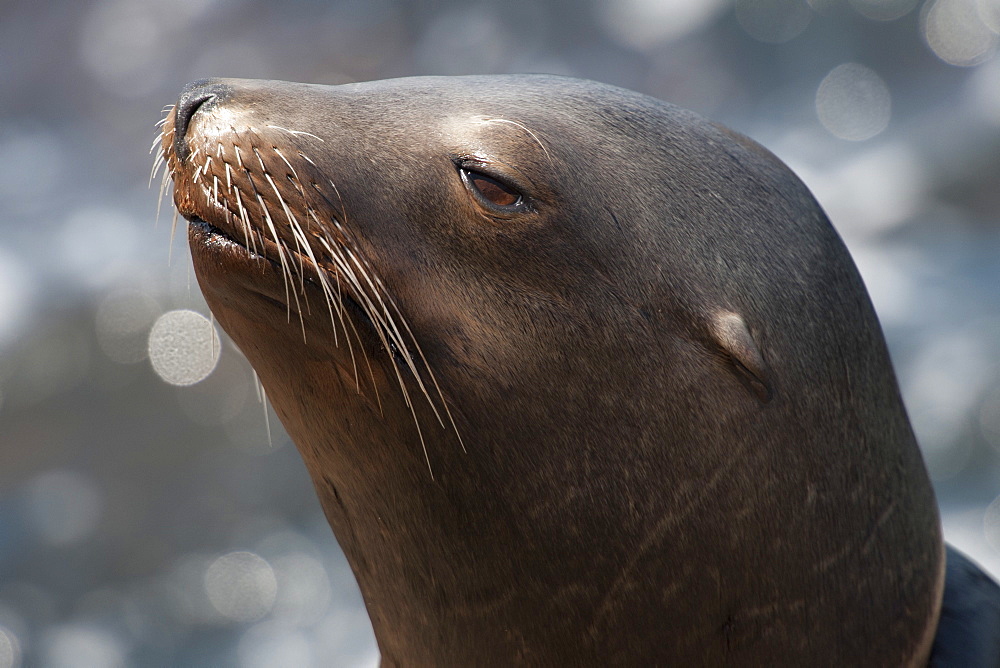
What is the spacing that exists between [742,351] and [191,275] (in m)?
3.81

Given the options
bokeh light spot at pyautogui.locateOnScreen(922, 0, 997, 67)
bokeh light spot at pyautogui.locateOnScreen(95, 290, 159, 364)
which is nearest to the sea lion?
bokeh light spot at pyautogui.locateOnScreen(95, 290, 159, 364)

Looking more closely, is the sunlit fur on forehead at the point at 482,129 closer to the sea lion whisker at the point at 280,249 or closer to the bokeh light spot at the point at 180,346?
the sea lion whisker at the point at 280,249

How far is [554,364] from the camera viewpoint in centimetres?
158

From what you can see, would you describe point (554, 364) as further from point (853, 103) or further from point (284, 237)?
point (853, 103)

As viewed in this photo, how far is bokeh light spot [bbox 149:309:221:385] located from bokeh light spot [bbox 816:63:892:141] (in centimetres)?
328

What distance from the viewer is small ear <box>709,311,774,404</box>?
1.65 meters

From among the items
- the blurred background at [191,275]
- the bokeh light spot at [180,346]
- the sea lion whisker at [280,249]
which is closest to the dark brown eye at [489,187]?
the sea lion whisker at [280,249]

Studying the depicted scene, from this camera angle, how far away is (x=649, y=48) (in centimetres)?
565

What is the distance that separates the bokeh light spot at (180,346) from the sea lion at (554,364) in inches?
120

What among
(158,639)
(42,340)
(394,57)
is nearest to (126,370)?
(42,340)

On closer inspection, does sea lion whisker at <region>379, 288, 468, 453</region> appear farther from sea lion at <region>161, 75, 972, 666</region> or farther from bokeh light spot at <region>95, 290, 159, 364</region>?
bokeh light spot at <region>95, 290, 159, 364</region>

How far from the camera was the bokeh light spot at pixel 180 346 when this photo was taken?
15.3ft

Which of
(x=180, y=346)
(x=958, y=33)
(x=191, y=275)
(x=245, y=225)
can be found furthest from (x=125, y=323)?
(x=958, y=33)

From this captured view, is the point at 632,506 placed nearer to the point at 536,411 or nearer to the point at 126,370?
the point at 536,411
